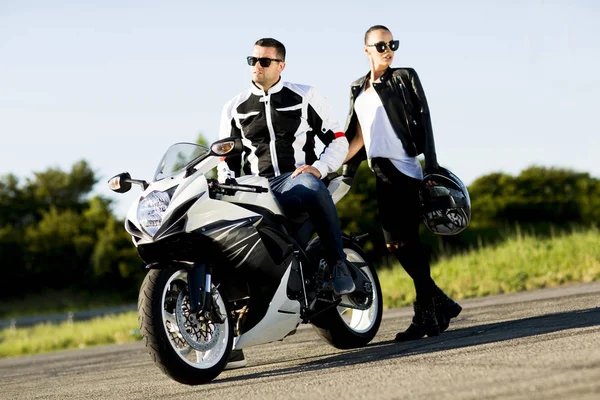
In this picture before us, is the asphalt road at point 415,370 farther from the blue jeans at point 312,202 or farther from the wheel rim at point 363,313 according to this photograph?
the blue jeans at point 312,202

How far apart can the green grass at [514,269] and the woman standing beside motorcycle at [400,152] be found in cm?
591

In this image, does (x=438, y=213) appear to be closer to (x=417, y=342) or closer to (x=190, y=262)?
(x=417, y=342)

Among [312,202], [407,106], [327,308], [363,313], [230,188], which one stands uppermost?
[407,106]

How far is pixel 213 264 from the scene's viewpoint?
17.7 feet

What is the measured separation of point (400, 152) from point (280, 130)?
1056 mm

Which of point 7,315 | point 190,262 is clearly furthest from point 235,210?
point 7,315

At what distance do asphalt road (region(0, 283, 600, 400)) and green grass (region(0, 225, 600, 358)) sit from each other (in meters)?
4.11

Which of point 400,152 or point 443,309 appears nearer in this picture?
point 400,152

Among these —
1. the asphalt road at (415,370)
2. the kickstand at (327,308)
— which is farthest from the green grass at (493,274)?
the kickstand at (327,308)

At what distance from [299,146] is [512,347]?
204 cm

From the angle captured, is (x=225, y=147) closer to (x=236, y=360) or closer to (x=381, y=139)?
(x=236, y=360)

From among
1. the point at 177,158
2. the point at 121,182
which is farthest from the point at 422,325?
the point at 121,182

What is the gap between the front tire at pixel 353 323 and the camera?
20.9 ft

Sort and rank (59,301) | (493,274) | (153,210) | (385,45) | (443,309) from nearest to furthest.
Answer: (153,210) → (385,45) → (443,309) → (493,274) → (59,301)
